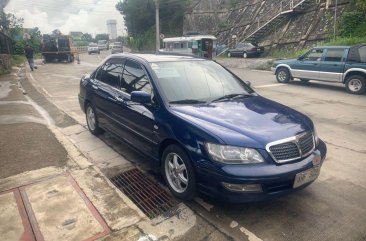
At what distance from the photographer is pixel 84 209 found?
359cm

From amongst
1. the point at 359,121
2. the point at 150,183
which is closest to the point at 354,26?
the point at 359,121

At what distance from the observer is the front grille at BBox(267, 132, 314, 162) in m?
3.21

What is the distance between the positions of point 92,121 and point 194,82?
9.02 feet

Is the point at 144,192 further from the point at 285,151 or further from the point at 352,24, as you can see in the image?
the point at 352,24

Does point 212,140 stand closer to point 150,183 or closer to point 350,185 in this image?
point 150,183

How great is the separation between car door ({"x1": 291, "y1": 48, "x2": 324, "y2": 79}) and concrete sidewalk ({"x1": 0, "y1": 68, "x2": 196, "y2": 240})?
1006 cm

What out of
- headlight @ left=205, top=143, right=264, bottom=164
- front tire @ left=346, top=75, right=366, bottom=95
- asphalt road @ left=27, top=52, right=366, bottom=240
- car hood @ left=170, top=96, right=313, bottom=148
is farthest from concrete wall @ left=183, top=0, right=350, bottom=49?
headlight @ left=205, top=143, right=264, bottom=164

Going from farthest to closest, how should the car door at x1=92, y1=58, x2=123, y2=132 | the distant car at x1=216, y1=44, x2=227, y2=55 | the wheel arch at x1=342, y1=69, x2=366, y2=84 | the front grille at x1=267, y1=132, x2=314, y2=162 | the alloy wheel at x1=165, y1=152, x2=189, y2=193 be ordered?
the distant car at x1=216, y1=44, x2=227, y2=55, the wheel arch at x1=342, y1=69, x2=366, y2=84, the car door at x1=92, y1=58, x2=123, y2=132, the alloy wheel at x1=165, y1=152, x2=189, y2=193, the front grille at x1=267, y1=132, x2=314, y2=162

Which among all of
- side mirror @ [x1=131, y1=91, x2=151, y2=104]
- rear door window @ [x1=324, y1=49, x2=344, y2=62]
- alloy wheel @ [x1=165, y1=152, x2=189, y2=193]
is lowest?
alloy wheel @ [x1=165, y1=152, x2=189, y2=193]

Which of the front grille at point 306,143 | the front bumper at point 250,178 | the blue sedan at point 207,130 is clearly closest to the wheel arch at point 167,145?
the blue sedan at point 207,130

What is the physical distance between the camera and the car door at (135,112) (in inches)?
163

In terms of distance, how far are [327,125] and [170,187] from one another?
4765 mm

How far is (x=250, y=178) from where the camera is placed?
3072 millimetres

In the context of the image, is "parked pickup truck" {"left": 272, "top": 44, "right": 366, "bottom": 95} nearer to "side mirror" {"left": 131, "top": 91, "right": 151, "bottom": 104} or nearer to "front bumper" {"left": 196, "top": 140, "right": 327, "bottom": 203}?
"front bumper" {"left": 196, "top": 140, "right": 327, "bottom": 203}
